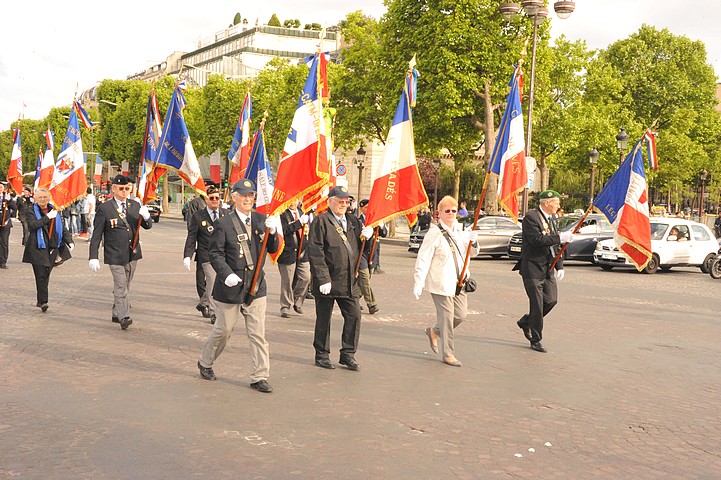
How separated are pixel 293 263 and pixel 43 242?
358 cm

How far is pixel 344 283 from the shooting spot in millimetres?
8125

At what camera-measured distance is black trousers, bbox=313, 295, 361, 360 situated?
8.13m

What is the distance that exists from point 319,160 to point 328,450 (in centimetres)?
396

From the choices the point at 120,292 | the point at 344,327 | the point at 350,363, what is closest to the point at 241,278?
the point at 344,327

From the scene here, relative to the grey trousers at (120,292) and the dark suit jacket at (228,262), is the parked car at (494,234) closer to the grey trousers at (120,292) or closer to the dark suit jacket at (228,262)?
the grey trousers at (120,292)

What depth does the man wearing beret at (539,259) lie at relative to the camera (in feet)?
30.5

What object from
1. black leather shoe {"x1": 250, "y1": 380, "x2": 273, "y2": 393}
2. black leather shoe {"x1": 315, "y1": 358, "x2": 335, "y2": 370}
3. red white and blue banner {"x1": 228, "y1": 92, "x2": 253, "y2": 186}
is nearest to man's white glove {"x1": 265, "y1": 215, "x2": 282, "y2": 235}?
black leather shoe {"x1": 250, "y1": 380, "x2": 273, "y2": 393}

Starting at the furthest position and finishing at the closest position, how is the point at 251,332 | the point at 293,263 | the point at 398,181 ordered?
the point at 293,263 → the point at 398,181 → the point at 251,332

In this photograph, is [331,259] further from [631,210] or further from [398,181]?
[631,210]

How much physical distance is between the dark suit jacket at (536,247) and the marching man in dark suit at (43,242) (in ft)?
21.9

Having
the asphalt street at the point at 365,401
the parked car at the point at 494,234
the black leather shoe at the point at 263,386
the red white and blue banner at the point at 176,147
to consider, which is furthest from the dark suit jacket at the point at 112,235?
the parked car at the point at 494,234

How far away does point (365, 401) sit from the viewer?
6805 mm

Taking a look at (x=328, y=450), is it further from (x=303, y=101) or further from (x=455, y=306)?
(x=303, y=101)

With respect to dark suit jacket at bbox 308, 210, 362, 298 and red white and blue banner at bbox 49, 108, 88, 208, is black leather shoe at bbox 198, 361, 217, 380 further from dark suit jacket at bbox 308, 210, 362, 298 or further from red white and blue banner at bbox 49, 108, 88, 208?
red white and blue banner at bbox 49, 108, 88, 208
